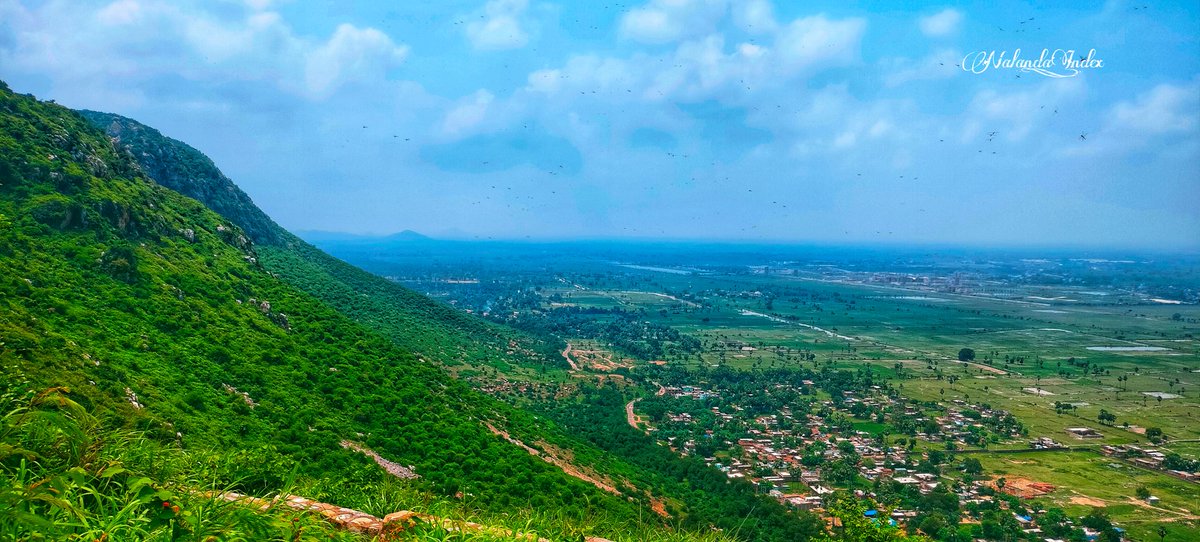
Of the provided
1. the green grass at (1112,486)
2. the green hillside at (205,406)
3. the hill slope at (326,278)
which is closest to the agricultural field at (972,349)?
the green grass at (1112,486)

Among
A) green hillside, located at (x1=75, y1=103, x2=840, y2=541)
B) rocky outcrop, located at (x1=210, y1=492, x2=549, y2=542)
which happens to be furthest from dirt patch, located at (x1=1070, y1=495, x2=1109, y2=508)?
rocky outcrop, located at (x1=210, y1=492, x2=549, y2=542)

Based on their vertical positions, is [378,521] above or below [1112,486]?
above

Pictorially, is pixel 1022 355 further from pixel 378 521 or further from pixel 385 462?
pixel 378 521

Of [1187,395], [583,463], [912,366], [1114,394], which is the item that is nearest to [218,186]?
[583,463]

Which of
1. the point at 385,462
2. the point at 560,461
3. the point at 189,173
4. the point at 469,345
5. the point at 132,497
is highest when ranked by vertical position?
the point at 189,173

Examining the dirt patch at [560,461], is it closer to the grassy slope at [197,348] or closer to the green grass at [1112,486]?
the grassy slope at [197,348]

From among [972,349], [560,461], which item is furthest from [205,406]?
[972,349]
